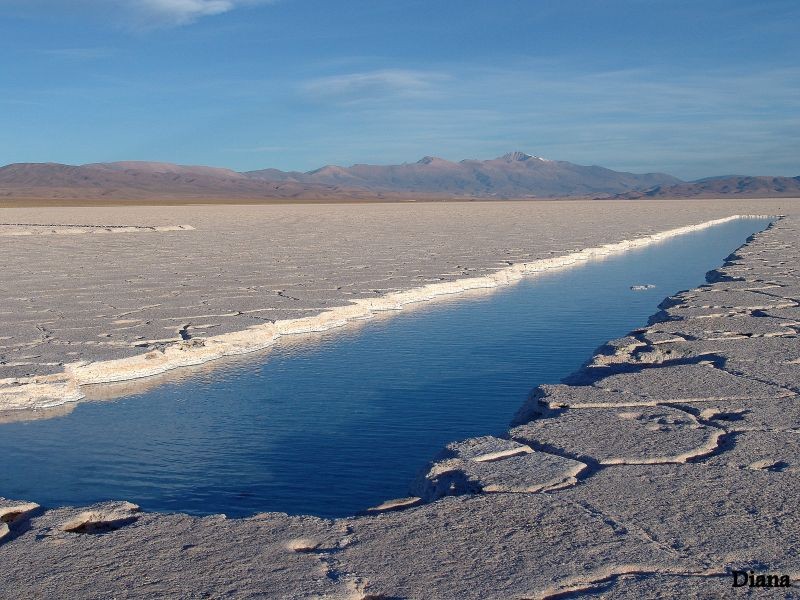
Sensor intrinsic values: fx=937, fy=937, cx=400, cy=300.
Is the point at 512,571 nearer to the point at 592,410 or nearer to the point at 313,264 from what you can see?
the point at 592,410

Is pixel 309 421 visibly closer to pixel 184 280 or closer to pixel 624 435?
pixel 624 435

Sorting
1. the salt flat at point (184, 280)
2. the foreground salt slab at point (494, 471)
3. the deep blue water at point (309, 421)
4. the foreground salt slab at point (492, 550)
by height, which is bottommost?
the deep blue water at point (309, 421)

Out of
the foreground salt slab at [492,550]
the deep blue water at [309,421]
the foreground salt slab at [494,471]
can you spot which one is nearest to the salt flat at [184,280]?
the deep blue water at [309,421]

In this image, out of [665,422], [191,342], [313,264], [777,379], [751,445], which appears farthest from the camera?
[313,264]

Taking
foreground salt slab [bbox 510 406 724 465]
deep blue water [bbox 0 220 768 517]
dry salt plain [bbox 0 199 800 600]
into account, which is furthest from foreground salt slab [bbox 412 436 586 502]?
deep blue water [bbox 0 220 768 517]

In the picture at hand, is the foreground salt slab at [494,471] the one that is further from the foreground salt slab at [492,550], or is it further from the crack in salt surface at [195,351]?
the crack in salt surface at [195,351]

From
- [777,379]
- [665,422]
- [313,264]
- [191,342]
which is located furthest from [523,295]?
[665,422]
